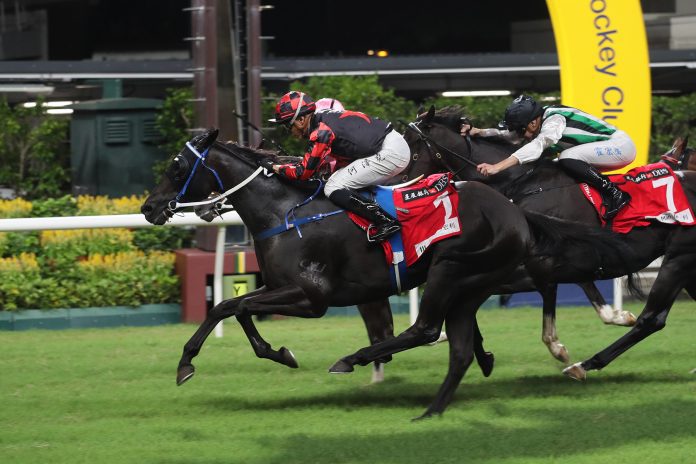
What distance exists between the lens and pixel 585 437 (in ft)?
18.6

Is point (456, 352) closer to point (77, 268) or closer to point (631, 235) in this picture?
point (631, 235)

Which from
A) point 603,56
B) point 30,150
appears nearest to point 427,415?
point 603,56

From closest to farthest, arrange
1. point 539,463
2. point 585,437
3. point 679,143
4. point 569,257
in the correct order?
point 539,463 → point 585,437 → point 569,257 → point 679,143

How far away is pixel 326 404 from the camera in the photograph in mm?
6652

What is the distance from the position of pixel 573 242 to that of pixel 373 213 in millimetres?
1142

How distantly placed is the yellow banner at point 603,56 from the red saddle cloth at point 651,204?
119 inches

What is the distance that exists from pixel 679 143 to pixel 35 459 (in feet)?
17.2

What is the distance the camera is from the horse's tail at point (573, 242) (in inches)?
264

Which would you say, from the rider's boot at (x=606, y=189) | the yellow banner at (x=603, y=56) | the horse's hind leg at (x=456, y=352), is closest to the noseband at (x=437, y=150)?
the rider's boot at (x=606, y=189)

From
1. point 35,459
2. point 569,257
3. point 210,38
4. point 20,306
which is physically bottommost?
point 20,306

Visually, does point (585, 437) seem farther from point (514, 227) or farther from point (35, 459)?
point (35, 459)

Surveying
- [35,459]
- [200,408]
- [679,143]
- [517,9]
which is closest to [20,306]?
[200,408]

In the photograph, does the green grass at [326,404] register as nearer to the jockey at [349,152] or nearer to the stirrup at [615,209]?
the stirrup at [615,209]

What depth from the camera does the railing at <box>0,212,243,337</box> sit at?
8.63 meters
